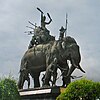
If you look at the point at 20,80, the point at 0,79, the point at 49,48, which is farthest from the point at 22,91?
the point at 0,79

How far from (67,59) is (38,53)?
7.09 feet

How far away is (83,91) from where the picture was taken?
22453 mm

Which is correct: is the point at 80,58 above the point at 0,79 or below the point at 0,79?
above

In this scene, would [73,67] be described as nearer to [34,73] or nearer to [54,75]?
[54,75]

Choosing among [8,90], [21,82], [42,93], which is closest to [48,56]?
[42,93]

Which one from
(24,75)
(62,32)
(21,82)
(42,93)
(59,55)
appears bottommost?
(42,93)

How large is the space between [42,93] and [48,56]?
2566 mm

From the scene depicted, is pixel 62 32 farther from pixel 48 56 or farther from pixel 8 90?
pixel 8 90

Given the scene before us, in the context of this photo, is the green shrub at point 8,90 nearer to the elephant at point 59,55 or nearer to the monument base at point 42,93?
the monument base at point 42,93

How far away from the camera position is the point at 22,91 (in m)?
28.0

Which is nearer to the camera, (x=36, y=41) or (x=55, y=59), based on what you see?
(x=55, y=59)

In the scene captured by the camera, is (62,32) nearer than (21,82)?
Yes

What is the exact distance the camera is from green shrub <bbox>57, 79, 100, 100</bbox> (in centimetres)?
2239

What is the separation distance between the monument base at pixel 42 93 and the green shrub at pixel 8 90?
6713mm
